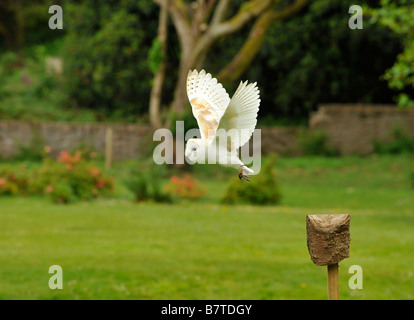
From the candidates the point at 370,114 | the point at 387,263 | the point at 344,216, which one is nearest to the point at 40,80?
the point at 370,114

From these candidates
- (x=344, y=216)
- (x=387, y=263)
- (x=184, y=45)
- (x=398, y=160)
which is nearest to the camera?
(x=344, y=216)

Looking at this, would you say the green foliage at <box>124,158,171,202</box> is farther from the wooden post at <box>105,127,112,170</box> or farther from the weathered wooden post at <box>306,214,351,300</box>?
the weathered wooden post at <box>306,214,351,300</box>

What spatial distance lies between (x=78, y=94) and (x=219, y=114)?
2631cm

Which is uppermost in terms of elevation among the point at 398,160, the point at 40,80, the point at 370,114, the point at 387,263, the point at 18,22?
the point at 18,22

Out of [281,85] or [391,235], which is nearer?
[391,235]

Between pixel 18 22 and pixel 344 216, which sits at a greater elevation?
pixel 18 22

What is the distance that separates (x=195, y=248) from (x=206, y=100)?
8.19 metres

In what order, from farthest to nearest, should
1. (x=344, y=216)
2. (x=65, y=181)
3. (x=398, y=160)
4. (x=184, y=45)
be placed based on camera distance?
(x=398, y=160), (x=184, y=45), (x=65, y=181), (x=344, y=216)

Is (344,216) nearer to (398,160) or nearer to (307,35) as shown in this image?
(398,160)

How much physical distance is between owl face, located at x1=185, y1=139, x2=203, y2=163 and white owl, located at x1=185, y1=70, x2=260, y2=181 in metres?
0.14

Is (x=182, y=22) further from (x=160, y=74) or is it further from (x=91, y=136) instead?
(x=91, y=136)

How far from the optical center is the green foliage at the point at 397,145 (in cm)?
2712

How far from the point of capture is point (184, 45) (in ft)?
78.0

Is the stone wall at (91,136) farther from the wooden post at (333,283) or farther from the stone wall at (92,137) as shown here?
the wooden post at (333,283)
